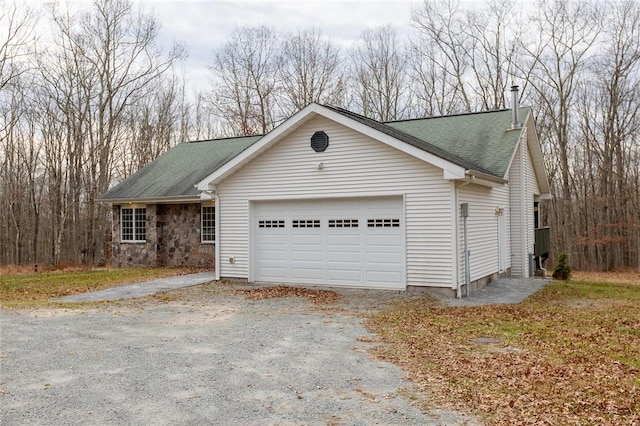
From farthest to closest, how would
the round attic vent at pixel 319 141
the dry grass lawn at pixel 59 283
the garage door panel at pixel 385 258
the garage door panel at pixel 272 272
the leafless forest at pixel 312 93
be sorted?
the leafless forest at pixel 312 93, the garage door panel at pixel 272 272, the round attic vent at pixel 319 141, the garage door panel at pixel 385 258, the dry grass lawn at pixel 59 283

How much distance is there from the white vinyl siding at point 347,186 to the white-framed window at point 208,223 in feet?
12.2

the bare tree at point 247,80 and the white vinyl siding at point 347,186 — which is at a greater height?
the bare tree at point 247,80

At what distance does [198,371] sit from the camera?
5.51 metres

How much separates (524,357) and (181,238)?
13.9 meters

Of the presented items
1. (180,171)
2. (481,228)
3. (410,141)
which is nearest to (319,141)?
(410,141)

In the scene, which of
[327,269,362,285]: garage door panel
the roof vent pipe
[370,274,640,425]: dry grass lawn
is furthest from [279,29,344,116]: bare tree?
[370,274,640,425]: dry grass lawn

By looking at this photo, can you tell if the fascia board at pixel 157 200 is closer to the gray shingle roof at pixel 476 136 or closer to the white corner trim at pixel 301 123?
the white corner trim at pixel 301 123

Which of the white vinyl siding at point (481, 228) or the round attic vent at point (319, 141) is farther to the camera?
the round attic vent at point (319, 141)

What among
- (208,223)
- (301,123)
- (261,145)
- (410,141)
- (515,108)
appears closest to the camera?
(410,141)

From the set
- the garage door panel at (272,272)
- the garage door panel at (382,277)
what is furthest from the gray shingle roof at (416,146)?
the garage door panel at (272,272)

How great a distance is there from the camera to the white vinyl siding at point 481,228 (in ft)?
36.9

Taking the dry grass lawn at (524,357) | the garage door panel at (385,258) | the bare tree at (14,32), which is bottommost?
the dry grass lawn at (524,357)

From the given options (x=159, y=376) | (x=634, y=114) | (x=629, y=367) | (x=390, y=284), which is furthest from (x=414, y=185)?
(x=634, y=114)

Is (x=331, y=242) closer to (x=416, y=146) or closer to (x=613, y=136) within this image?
Result: (x=416, y=146)
